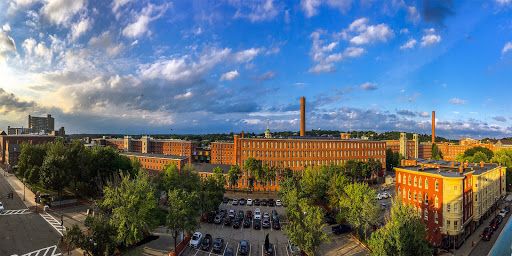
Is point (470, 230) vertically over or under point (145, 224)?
under

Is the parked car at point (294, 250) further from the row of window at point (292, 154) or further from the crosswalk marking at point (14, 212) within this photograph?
the crosswalk marking at point (14, 212)

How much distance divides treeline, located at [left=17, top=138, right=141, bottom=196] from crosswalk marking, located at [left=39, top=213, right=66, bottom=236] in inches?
336

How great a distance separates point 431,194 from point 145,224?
157ft

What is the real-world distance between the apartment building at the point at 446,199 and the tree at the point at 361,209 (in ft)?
33.0

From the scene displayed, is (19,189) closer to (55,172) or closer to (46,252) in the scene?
(55,172)

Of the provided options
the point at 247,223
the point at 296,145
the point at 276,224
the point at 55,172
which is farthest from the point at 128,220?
the point at 296,145

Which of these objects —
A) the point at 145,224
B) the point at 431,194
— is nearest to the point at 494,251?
the point at 431,194

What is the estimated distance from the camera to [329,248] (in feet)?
136

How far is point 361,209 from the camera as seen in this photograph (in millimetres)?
43844

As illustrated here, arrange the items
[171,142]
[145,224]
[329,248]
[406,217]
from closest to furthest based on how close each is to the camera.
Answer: [406,217] < [145,224] < [329,248] < [171,142]

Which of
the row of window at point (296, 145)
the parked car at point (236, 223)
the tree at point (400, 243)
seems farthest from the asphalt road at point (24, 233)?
the row of window at point (296, 145)

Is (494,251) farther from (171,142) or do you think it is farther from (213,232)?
(171,142)

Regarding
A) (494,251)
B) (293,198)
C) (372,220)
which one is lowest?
(494,251)

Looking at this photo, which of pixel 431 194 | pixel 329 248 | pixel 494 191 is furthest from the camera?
pixel 494 191
